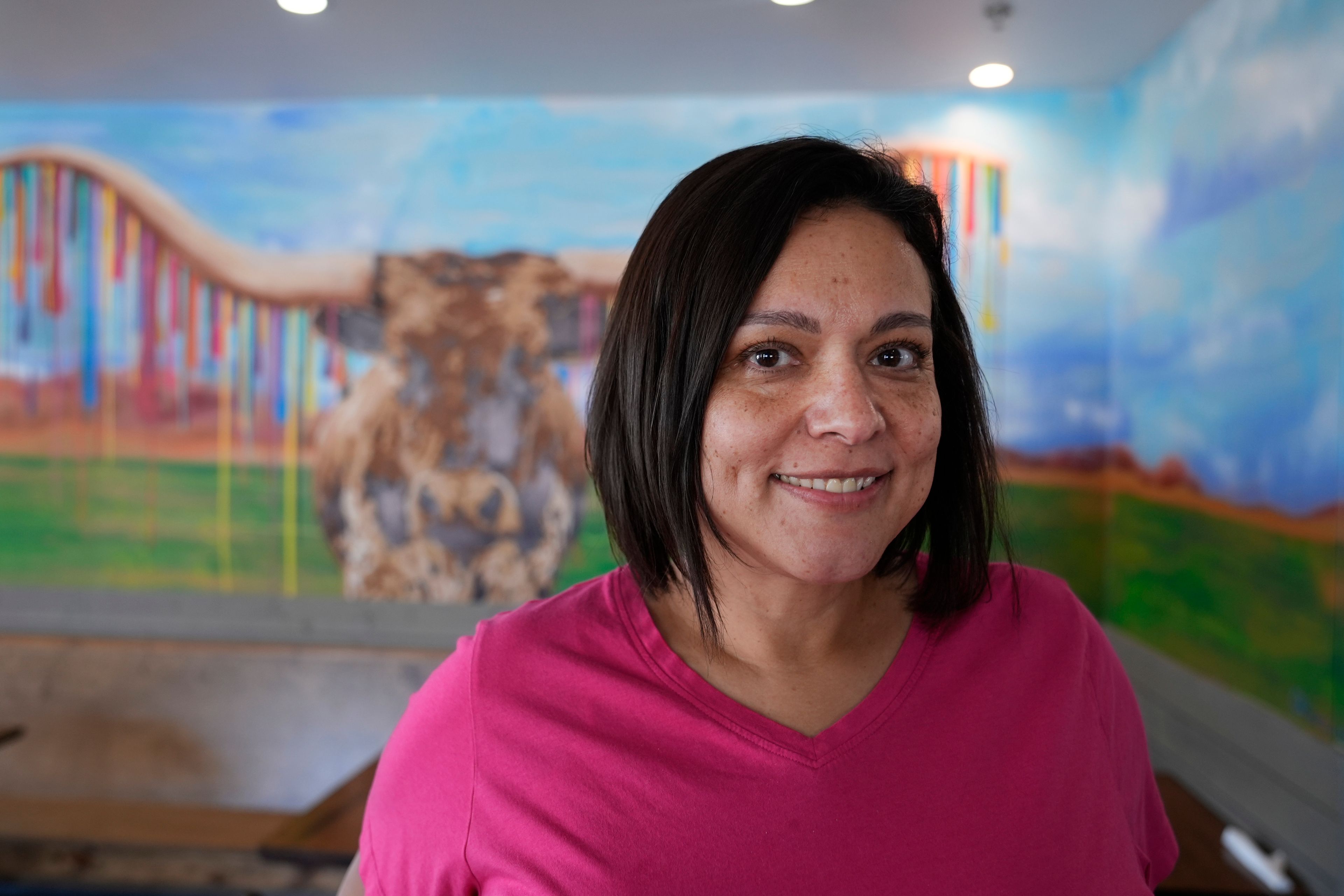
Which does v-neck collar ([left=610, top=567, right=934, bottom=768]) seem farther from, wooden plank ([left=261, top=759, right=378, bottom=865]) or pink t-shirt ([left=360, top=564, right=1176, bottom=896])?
wooden plank ([left=261, top=759, right=378, bottom=865])

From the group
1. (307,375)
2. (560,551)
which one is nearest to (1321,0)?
(560,551)

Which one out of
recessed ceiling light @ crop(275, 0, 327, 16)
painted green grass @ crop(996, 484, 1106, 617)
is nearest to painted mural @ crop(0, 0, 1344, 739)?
painted green grass @ crop(996, 484, 1106, 617)

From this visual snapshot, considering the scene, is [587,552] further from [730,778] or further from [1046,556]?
[730,778]

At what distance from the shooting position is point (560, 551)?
3355mm

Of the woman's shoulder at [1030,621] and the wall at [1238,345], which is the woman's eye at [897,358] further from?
the wall at [1238,345]

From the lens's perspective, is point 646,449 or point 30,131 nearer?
point 646,449

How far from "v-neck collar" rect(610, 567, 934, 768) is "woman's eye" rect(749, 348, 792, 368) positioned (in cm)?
28

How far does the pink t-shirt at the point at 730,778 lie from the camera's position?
2.63 ft

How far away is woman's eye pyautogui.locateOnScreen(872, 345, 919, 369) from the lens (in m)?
0.87

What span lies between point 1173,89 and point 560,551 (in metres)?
2.34

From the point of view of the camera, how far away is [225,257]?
3420 mm

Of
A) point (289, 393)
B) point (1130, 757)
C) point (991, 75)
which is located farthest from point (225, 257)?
point (1130, 757)

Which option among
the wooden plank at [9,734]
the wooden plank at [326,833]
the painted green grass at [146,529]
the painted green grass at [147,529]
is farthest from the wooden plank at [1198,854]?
the wooden plank at [9,734]

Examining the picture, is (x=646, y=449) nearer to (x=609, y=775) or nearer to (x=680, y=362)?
(x=680, y=362)
